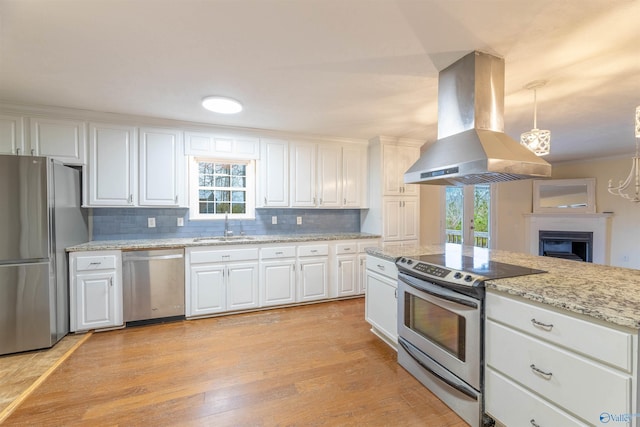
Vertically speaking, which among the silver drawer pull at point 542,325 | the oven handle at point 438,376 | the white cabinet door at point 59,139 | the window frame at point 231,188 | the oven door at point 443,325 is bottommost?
the oven handle at point 438,376

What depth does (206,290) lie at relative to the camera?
3.23m

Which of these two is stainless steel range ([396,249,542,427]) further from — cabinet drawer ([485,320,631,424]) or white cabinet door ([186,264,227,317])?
white cabinet door ([186,264,227,317])

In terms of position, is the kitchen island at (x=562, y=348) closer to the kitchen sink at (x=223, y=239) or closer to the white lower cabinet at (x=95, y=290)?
the kitchen sink at (x=223, y=239)

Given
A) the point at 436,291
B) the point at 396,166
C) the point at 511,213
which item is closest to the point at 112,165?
the point at 436,291

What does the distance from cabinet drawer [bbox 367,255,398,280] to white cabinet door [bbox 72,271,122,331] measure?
263 cm

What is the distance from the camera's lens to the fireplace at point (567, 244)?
218 inches

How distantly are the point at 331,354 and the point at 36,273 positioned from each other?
107 inches

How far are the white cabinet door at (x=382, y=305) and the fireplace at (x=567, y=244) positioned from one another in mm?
5247

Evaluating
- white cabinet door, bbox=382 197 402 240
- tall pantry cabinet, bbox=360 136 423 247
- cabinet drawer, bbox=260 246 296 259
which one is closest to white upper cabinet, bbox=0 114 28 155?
cabinet drawer, bbox=260 246 296 259

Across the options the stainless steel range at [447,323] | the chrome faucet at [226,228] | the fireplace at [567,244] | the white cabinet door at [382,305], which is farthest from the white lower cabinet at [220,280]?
the fireplace at [567,244]

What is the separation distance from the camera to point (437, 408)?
5.90ft

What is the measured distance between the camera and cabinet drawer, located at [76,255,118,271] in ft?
9.23

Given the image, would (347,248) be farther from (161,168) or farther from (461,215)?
(461,215)

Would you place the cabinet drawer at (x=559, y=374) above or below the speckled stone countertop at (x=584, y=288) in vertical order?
below
